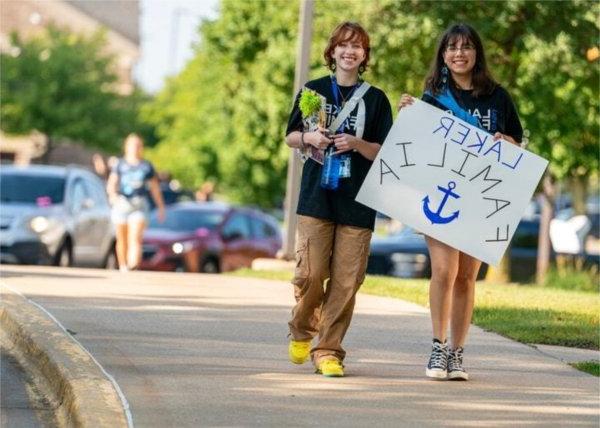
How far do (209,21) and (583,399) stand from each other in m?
33.3

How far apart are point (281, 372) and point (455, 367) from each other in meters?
0.93

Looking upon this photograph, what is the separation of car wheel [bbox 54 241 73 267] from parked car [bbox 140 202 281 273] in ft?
9.22

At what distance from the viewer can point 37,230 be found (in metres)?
22.3

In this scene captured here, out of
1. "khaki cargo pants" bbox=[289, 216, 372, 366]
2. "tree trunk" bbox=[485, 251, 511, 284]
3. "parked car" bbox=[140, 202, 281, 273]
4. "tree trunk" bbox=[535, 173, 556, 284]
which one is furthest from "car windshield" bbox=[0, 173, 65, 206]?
"khaki cargo pants" bbox=[289, 216, 372, 366]

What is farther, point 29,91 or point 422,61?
point 29,91

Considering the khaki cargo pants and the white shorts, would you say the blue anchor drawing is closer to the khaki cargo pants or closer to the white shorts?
the khaki cargo pants

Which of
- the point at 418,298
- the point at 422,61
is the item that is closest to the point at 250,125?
the point at 422,61

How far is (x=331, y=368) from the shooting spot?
8.98 m

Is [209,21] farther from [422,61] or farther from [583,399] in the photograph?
[583,399]

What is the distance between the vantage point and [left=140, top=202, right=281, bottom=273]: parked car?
86.7ft

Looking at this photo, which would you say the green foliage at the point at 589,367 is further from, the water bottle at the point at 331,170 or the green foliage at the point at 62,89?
the green foliage at the point at 62,89

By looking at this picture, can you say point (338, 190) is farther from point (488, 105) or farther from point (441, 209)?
point (488, 105)

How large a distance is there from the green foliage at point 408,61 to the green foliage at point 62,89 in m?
15.0

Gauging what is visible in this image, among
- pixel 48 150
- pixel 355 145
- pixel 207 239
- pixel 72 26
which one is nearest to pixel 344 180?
pixel 355 145
